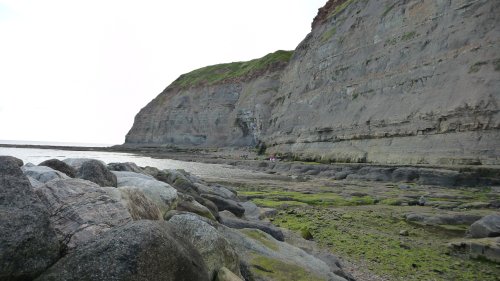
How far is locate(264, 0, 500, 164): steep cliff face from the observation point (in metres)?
29.2

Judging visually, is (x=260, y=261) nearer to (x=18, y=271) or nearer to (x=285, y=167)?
(x=18, y=271)

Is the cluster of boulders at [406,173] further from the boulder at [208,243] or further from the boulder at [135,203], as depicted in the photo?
the boulder at [135,203]

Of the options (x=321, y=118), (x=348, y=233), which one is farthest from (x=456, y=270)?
(x=321, y=118)

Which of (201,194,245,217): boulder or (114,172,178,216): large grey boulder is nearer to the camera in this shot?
(114,172,178,216): large grey boulder

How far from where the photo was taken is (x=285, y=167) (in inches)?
1661

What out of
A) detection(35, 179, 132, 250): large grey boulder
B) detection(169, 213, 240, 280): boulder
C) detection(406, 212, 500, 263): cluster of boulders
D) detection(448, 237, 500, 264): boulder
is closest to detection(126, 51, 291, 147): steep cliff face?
detection(406, 212, 500, 263): cluster of boulders

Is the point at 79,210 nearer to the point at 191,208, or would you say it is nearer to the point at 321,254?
the point at 191,208

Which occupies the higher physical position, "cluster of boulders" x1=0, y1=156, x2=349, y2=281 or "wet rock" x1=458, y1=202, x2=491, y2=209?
"cluster of boulders" x1=0, y1=156, x2=349, y2=281

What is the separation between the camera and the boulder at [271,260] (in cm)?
661

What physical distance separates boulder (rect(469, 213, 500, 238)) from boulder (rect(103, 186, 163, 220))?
1084 centimetres

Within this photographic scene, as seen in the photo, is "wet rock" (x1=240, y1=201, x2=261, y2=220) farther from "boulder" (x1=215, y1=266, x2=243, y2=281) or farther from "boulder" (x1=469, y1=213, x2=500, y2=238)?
"boulder" (x1=215, y1=266, x2=243, y2=281)

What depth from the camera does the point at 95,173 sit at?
7484 mm

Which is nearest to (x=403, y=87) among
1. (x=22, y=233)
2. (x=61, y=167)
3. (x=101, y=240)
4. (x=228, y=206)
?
(x=228, y=206)

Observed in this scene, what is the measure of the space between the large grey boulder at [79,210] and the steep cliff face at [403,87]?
2782cm
